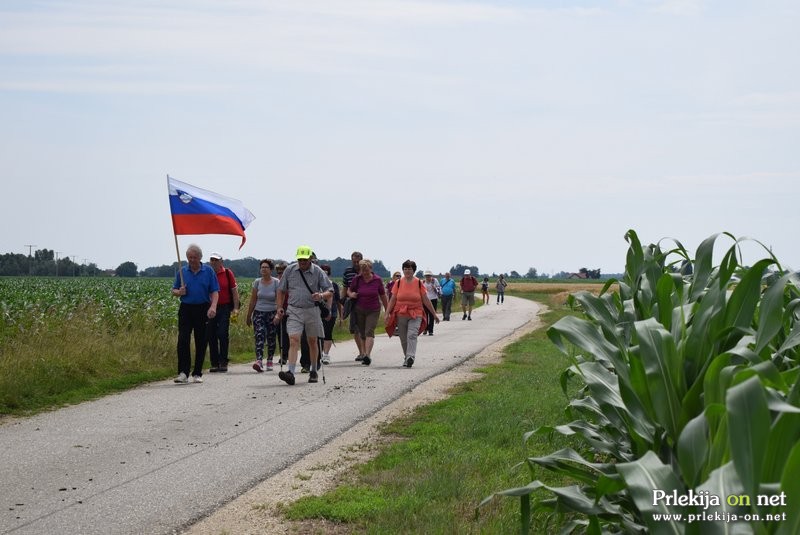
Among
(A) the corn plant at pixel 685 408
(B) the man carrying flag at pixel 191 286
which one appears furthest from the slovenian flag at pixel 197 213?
(A) the corn plant at pixel 685 408

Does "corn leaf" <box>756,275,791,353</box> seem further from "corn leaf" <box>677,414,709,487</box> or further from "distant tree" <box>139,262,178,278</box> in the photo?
"distant tree" <box>139,262,178,278</box>

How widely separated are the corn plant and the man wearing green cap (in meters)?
7.12

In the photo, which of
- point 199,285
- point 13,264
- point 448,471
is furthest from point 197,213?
point 13,264

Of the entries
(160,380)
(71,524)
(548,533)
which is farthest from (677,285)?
(160,380)

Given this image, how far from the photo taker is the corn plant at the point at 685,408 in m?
3.46

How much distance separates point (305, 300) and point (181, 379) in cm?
211

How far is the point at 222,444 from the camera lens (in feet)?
31.8

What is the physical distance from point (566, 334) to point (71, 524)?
327 cm

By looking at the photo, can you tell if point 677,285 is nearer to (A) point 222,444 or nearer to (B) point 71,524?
(B) point 71,524

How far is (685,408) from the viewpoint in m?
5.22

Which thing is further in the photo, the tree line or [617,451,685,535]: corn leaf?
the tree line

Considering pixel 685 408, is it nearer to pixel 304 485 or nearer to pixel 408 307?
pixel 304 485

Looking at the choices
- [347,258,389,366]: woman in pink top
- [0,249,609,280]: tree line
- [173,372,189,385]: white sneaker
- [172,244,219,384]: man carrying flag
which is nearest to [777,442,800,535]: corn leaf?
[173,372,189,385]: white sneaker

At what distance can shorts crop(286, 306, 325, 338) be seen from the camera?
15125 mm
